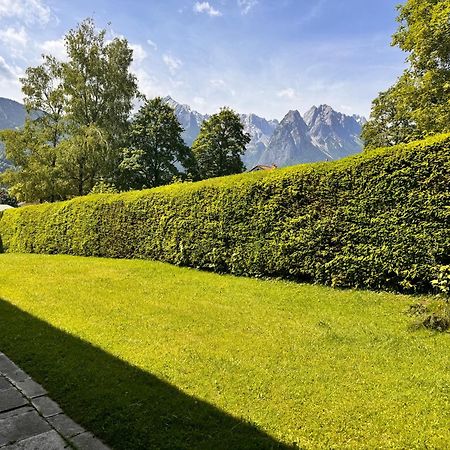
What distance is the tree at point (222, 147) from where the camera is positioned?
35.0 metres

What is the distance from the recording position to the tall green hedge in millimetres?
6660

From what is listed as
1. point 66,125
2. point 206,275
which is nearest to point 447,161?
point 206,275

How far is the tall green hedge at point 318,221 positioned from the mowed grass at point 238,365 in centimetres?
67

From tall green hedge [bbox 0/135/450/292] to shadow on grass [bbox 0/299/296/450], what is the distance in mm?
4990

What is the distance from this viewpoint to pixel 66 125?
26.7 meters

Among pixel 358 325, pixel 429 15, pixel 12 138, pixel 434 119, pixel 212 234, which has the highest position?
pixel 429 15

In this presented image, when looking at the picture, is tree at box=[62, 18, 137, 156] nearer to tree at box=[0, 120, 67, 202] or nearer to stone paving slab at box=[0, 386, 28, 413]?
tree at box=[0, 120, 67, 202]

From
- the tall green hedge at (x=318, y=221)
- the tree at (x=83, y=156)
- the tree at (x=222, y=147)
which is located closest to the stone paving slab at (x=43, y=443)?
the tall green hedge at (x=318, y=221)

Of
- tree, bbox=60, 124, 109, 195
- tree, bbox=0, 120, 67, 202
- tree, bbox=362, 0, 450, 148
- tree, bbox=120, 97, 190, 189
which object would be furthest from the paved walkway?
tree, bbox=120, 97, 190, 189

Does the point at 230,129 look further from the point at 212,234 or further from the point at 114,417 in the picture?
the point at 114,417

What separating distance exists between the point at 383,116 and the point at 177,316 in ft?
101

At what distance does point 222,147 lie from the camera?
35406mm

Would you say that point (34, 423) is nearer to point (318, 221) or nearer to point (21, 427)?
point (21, 427)

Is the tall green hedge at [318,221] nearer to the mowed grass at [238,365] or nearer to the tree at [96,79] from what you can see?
the mowed grass at [238,365]
